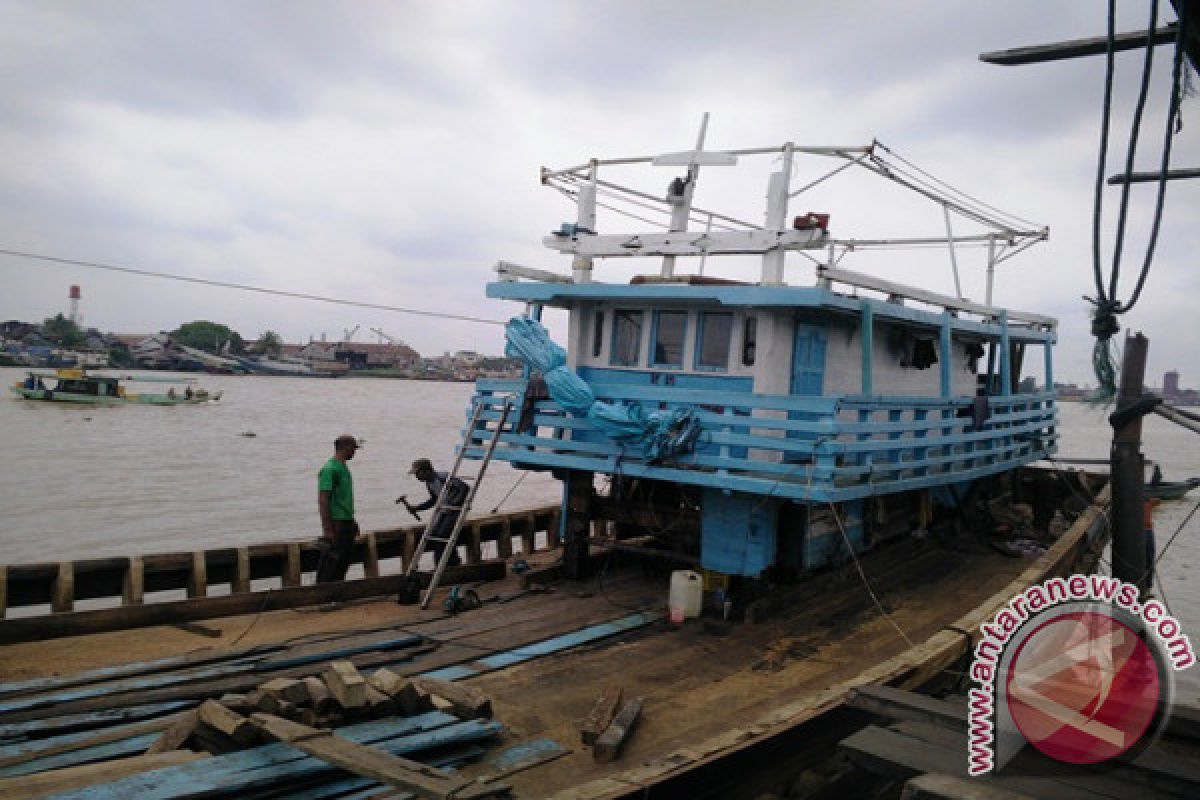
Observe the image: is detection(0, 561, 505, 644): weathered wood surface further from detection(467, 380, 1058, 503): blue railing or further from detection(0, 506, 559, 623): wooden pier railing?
detection(467, 380, 1058, 503): blue railing

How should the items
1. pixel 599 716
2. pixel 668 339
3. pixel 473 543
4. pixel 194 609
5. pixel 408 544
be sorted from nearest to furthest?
pixel 599 716, pixel 194 609, pixel 668 339, pixel 408 544, pixel 473 543

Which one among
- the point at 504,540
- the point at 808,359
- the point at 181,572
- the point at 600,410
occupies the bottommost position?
the point at 504,540

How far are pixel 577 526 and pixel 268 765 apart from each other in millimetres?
5133

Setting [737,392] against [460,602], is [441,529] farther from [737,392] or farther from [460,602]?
[737,392]

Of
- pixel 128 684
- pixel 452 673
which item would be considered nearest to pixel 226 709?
pixel 128 684

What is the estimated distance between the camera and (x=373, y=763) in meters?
4.07

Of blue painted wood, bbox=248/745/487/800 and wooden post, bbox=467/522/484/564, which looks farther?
wooden post, bbox=467/522/484/564

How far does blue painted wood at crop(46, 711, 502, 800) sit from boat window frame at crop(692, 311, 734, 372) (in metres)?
4.67

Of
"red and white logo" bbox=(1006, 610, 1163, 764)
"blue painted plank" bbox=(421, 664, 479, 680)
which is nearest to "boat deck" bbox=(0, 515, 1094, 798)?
"blue painted plank" bbox=(421, 664, 479, 680)

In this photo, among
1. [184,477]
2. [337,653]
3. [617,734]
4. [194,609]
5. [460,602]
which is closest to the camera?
[617,734]

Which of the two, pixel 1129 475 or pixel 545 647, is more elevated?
pixel 1129 475

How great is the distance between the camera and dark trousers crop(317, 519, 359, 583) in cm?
870

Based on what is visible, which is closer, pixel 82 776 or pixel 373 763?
pixel 82 776

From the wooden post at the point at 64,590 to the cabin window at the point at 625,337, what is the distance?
5.55 meters
